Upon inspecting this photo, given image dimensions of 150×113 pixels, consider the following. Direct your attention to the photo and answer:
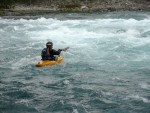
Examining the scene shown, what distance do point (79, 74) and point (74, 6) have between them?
30389mm

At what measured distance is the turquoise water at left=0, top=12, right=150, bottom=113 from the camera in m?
10.8

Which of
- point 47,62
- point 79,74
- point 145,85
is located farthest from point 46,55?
point 145,85

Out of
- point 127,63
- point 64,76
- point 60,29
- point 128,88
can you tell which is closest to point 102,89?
point 128,88

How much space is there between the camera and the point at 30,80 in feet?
43.6

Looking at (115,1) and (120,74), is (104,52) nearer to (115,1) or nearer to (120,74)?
(120,74)

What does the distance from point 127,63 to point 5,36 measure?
10.2m

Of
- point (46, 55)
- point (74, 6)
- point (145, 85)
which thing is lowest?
point (145, 85)

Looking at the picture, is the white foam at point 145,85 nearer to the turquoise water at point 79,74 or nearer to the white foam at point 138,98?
the turquoise water at point 79,74

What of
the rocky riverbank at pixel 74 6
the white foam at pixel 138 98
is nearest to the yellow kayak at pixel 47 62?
the white foam at pixel 138 98

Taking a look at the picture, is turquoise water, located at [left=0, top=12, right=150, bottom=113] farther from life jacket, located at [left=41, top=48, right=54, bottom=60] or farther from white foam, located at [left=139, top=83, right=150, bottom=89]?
life jacket, located at [left=41, top=48, right=54, bottom=60]

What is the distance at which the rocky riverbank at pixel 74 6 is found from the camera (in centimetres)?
4088

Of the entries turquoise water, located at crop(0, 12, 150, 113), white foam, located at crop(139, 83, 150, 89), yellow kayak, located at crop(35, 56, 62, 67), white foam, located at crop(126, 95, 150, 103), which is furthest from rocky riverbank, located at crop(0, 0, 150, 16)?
white foam, located at crop(126, 95, 150, 103)

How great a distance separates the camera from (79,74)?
14062 millimetres

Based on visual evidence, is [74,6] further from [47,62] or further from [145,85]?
[145,85]
